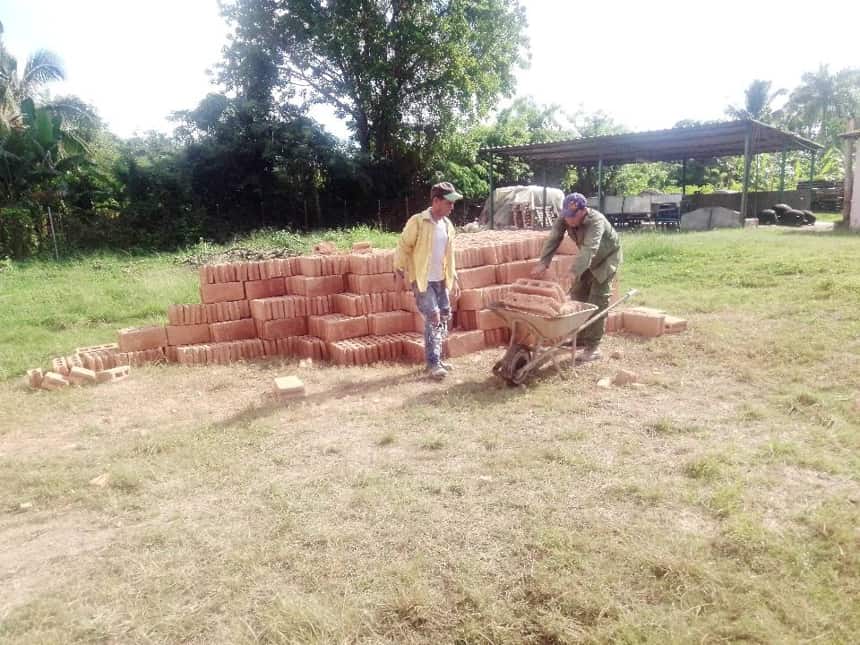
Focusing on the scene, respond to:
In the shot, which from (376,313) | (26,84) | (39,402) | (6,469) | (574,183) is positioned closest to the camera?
(6,469)

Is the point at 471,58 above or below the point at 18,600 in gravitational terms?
above

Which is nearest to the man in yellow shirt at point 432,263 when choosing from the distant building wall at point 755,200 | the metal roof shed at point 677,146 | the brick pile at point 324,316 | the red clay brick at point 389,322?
the brick pile at point 324,316

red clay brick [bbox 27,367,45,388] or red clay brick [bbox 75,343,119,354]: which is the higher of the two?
red clay brick [bbox 75,343,119,354]

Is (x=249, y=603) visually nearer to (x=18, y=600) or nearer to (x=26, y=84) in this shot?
(x=18, y=600)

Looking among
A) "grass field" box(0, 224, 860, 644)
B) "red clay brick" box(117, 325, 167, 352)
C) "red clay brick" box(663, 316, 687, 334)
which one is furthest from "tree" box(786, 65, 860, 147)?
"red clay brick" box(117, 325, 167, 352)

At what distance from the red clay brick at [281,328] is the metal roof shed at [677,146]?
1263 cm

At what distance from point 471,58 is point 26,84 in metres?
15.5

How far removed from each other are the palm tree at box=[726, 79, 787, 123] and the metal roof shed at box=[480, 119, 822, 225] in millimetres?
26805

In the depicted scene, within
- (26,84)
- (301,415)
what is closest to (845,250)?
(301,415)

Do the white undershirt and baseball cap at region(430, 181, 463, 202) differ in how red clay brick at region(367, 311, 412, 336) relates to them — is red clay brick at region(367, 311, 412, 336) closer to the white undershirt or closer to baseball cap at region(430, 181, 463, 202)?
the white undershirt

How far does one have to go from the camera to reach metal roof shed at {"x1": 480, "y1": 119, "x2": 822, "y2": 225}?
1529 cm

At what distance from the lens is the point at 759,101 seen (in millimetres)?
42250

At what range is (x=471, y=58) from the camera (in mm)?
19578

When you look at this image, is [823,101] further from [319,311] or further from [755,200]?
[319,311]
